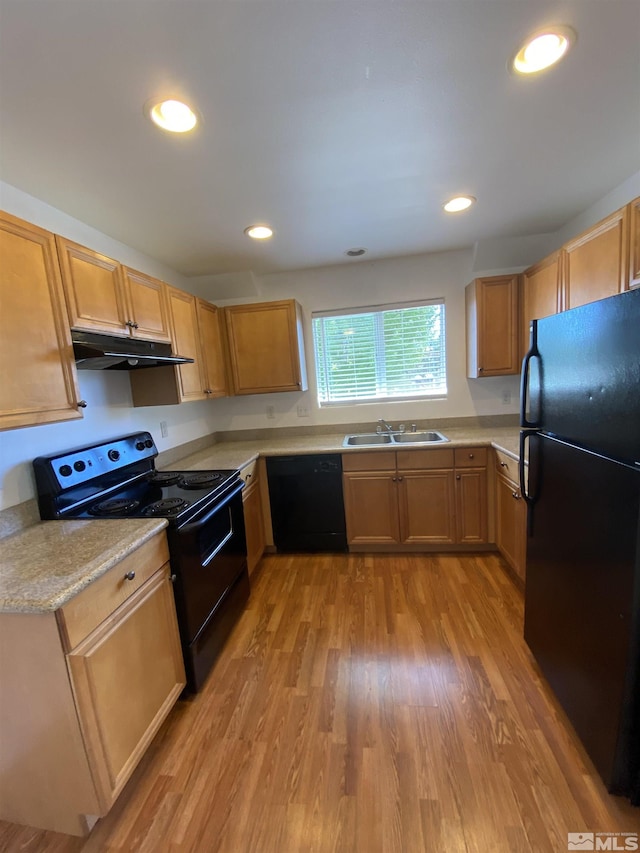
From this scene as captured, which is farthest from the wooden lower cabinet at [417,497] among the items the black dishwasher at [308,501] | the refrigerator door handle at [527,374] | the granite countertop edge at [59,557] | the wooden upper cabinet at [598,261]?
the granite countertop edge at [59,557]

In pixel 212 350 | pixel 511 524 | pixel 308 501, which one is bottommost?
pixel 511 524

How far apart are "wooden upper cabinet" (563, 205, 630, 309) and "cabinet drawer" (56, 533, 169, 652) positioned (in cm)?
249

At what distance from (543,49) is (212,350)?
8.00 feet

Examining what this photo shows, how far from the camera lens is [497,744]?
1.34m

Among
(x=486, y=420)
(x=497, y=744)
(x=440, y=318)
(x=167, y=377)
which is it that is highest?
(x=440, y=318)

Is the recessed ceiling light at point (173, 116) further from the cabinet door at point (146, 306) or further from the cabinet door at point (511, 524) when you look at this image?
the cabinet door at point (511, 524)

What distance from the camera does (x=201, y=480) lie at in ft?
6.77

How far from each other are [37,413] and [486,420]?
315 centimetres

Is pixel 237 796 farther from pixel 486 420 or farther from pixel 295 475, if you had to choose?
pixel 486 420

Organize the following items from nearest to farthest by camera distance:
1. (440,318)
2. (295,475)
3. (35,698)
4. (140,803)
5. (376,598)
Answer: (35,698) → (140,803) → (376,598) → (295,475) → (440,318)

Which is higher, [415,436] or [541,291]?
[541,291]

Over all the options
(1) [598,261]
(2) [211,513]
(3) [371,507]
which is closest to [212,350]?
(2) [211,513]

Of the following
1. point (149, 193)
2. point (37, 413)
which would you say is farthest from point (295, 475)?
point (149, 193)

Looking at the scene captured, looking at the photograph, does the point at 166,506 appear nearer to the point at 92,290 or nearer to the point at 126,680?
the point at 126,680
